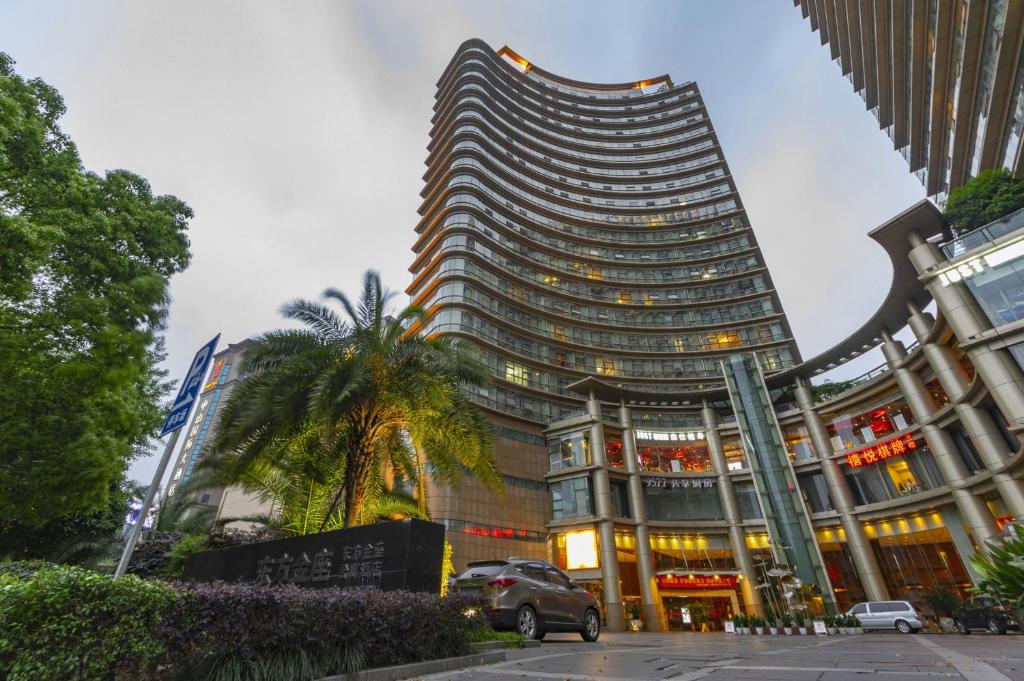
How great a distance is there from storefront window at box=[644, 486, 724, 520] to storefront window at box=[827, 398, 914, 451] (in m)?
10.1

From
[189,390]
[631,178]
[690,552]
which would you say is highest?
[631,178]

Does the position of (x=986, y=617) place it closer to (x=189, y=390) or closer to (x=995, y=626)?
(x=995, y=626)

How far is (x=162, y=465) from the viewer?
6.02m

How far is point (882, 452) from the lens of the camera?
101 feet

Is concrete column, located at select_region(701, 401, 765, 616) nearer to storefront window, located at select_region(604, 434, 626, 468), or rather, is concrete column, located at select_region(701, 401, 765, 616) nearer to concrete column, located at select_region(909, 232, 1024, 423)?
storefront window, located at select_region(604, 434, 626, 468)

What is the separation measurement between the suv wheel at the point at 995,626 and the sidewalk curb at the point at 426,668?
777 inches

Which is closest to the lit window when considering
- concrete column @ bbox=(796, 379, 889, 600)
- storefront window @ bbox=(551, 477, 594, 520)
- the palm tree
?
storefront window @ bbox=(551, 477, 594, 520)

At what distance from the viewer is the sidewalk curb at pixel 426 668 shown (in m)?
5.46

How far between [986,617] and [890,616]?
8.04 metres

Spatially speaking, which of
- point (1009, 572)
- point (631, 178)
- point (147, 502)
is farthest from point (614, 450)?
point (631, 178)

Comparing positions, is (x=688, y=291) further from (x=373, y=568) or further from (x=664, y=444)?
(x=373, y=568)

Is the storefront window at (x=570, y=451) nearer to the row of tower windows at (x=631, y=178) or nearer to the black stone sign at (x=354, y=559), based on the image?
the black stone sign at (x=354, y=559)

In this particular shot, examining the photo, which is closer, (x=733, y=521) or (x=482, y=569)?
(x=482, y=569)

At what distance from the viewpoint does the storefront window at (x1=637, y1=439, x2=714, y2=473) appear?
125 ft
